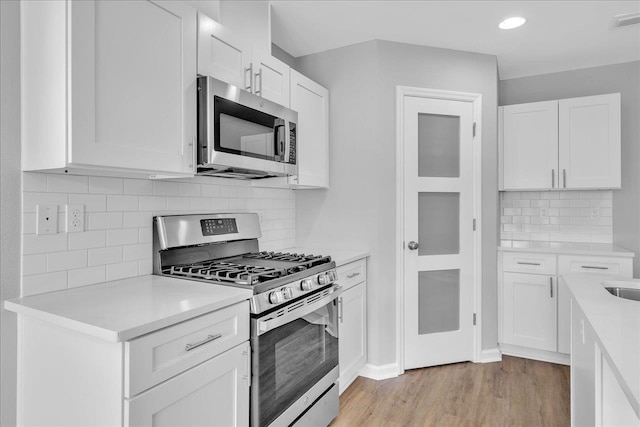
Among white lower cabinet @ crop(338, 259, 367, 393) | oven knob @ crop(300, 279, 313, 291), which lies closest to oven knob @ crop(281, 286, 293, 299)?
oven knob @ crop(300, 279, 313, 291)

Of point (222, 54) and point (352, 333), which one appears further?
point (352, 333)

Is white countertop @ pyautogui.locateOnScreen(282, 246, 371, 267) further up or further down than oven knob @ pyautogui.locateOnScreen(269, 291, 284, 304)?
further up

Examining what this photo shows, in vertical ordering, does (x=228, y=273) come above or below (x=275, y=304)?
above

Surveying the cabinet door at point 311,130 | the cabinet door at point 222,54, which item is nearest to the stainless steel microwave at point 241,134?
the cabinet door at point 222,54

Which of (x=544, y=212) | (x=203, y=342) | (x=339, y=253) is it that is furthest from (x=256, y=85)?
(x=544, y=212)

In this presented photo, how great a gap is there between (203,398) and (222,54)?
160 cm

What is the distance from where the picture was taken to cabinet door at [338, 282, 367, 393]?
8.34 ft

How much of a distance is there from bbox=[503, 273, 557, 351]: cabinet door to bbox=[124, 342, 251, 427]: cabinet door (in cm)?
259

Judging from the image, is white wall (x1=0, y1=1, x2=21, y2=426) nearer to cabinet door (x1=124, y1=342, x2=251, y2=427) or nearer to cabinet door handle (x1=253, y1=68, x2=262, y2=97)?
cabinet door (x1=124, y1=342, x2=251, y2=427)

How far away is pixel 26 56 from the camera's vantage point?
56.7 inches

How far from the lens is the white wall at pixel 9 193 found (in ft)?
4.59

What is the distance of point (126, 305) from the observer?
1.36 meters

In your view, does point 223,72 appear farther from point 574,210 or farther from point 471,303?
point 574,210

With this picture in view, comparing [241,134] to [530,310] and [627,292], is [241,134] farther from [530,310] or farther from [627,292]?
[530,310]
